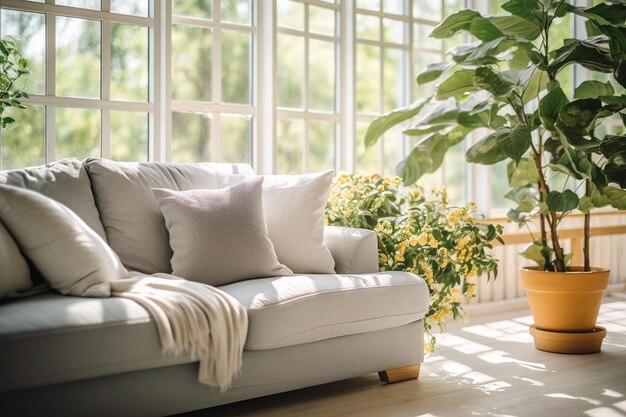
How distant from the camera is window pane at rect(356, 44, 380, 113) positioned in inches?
180

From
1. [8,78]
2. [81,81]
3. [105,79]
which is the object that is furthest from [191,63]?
[8,78]

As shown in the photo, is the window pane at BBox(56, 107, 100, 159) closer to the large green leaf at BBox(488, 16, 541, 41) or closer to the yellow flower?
the yellow flower

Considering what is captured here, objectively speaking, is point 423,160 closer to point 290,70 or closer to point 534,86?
point 534,86

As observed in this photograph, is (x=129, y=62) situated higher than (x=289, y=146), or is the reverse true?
(x=129, y=62)

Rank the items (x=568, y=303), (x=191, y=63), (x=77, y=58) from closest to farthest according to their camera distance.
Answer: (x=77, y=58), (x=568, y=303), (x=191, y=63)

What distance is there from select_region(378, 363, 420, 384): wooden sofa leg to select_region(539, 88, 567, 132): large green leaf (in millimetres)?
1337

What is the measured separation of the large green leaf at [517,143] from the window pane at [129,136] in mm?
1852

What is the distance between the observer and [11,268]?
2367mm

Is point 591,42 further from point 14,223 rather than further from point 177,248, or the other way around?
point 14,223

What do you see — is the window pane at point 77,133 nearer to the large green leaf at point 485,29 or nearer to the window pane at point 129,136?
the window pane at point 129,136

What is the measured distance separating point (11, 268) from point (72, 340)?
43 cm

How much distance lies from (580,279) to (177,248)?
6.91 feet

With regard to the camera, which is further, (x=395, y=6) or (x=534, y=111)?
(x=395, y=6)

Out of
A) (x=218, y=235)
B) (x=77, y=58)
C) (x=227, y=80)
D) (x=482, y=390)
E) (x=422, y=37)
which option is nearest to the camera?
(x=218, y=235)
